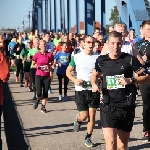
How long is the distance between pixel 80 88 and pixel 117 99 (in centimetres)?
244

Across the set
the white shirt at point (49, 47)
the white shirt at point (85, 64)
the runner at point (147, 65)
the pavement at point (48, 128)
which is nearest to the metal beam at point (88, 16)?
the white shirt at point (49, 47)

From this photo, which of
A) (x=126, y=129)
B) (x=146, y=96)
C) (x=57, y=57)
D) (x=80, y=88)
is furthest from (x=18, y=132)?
(x=57, y=57)

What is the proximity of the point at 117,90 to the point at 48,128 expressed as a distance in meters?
4.06

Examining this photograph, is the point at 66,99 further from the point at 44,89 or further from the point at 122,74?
the point at 122,74

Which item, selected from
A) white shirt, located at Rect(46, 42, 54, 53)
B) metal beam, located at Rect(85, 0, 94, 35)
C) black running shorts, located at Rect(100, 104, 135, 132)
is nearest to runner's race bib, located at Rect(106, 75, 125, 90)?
black running shorts, located at Rect(100, 104, 135, 132)

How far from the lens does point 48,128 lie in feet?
33.6

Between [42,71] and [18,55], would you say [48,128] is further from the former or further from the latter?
[18,55]

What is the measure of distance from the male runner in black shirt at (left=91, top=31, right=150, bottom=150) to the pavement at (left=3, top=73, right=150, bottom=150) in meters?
2.00

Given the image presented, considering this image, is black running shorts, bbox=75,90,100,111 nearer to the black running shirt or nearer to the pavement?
the pavement

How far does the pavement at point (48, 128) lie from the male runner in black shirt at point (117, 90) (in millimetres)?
2004

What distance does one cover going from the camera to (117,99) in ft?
21.1

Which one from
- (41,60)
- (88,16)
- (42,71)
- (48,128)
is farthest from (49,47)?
(88,16)

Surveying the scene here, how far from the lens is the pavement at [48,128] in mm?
8656

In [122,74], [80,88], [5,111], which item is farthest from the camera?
[5,111]
